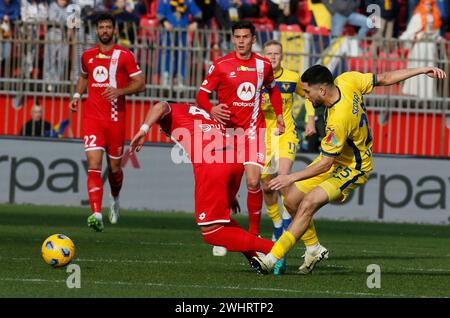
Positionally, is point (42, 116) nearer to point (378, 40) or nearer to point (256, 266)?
point (378, 40)

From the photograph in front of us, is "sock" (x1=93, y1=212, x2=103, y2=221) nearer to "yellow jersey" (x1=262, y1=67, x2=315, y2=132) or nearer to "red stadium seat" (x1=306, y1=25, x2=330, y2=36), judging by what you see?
"yellow jersey" (x1=262, y1=67, x2=315, y2=132)

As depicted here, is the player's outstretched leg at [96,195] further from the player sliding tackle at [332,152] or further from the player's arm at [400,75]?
the player's arm at [400,75]

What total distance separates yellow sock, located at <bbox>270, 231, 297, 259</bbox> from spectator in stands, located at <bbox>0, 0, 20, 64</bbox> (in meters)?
13.0

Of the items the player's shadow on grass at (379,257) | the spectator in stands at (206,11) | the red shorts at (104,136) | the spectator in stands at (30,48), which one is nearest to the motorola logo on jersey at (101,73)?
the red shorts at (104,136)

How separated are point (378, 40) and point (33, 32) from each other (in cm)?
655

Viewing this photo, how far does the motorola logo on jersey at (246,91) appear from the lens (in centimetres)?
1480

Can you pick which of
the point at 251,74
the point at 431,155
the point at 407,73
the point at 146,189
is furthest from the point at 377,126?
the point at 407,73

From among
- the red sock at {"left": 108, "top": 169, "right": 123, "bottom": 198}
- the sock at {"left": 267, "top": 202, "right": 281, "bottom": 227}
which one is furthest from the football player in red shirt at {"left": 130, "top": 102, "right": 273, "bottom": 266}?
the red sock at {"left": 108, "top": 169, "right": 123, "bottom": 198}

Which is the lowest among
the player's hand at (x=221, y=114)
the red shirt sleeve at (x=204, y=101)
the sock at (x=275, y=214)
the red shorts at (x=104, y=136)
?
the sock at (x=275, y=214)

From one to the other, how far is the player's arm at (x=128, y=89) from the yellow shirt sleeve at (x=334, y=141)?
19.7 ft

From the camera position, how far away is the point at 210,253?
47.2 ft

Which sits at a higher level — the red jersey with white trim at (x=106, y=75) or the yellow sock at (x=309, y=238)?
the red jersey with white trim at (x=106, y=75)

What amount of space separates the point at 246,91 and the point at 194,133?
2929mm

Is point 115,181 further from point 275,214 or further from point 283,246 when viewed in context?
point 283,246
